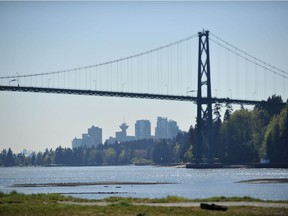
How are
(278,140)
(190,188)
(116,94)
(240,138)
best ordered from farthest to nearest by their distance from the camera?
(240,138) < (116,94) < (278,140) < (190,188)

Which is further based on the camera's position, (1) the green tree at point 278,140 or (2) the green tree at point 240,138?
(2) the green tree at point 240,138

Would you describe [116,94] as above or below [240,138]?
above

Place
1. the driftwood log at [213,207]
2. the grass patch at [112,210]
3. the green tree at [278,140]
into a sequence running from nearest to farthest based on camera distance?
the grass patch at [112,210] < the driftwood log at [213,207] < the green tree at [278,140]

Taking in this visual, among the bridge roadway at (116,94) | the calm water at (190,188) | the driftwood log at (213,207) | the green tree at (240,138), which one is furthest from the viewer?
the green tree at (240,138)

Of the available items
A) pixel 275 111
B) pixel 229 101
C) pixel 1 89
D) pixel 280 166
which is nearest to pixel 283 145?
pixel 280 166

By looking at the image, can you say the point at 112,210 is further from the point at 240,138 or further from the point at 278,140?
the point at 240,138

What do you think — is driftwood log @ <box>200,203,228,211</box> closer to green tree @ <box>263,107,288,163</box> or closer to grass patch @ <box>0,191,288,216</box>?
grass patch @ <box>0,191,288,216</box>

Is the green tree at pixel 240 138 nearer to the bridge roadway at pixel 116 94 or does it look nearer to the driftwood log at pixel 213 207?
the bridge roadway at pixel 116 94

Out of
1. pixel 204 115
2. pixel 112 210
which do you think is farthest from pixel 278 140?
pixel 112 210

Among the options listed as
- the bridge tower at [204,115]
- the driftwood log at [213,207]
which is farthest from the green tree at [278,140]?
the driftwood log at [213,207]

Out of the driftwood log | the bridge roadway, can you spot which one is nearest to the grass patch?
the driftwood log

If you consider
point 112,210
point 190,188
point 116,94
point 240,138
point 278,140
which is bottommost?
point 190,188

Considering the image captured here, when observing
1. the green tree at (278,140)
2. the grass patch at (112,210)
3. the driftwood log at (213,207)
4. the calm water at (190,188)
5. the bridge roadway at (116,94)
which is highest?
the bridge roadway at (116,94)

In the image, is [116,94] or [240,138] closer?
[116,94]
